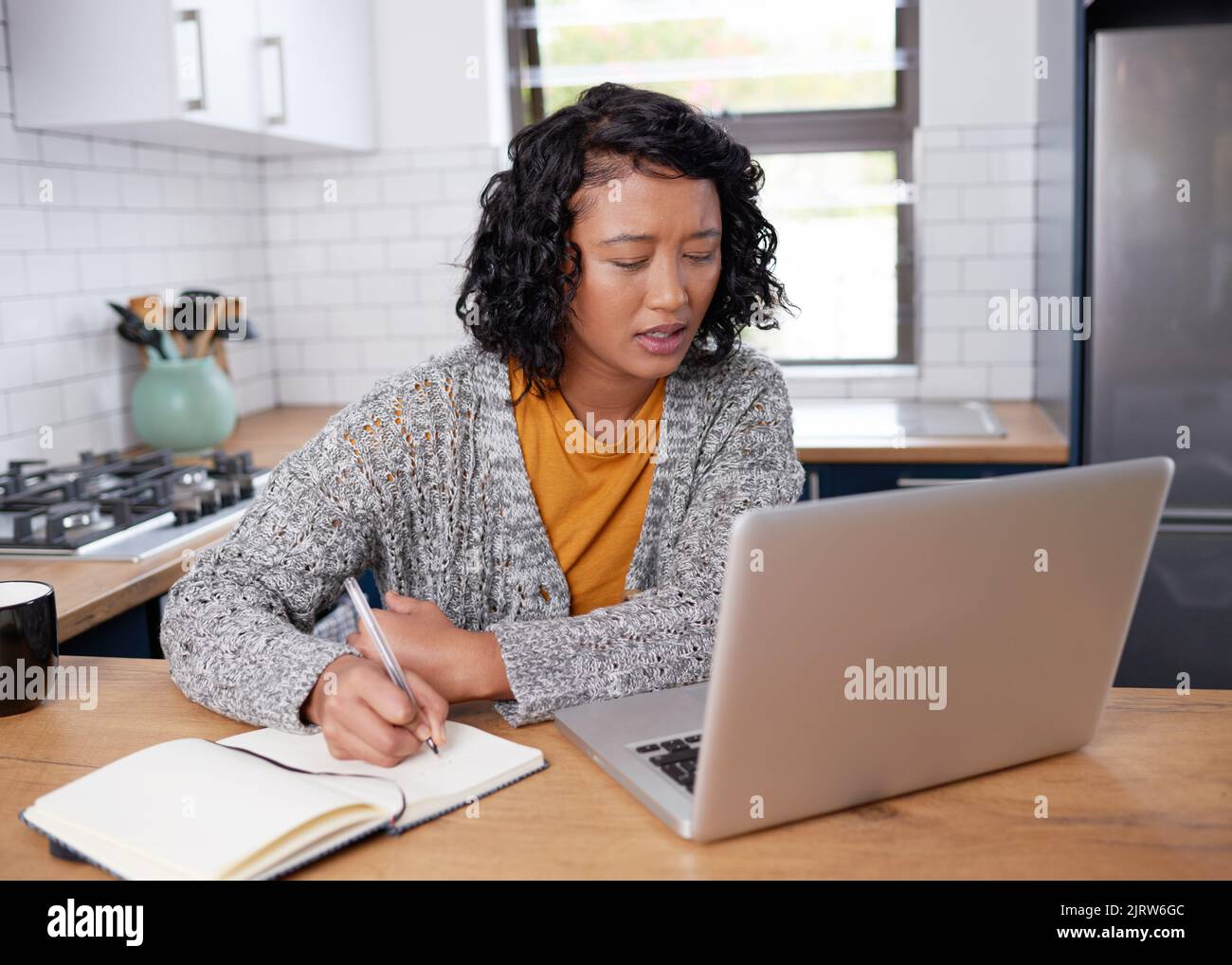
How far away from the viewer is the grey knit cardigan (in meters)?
1.16

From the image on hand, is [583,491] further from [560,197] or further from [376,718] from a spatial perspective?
[376,718]

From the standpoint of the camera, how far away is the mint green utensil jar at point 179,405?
2.64 meters

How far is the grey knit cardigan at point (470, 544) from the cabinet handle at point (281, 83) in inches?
57.2

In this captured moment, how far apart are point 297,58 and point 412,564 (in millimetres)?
1811

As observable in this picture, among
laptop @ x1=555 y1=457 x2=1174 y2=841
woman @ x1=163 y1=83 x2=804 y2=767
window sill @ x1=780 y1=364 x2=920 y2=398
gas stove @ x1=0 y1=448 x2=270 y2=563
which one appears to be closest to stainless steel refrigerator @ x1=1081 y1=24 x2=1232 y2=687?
window sill @ x1=780 y1=364 x2=920 y2=398

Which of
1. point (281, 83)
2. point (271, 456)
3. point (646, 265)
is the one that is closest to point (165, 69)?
point (281, 83)

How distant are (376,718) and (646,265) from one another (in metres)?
0.71

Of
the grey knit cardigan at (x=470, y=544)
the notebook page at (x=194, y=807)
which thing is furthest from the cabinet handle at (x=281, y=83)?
the notebook page at (x=194, y=807)

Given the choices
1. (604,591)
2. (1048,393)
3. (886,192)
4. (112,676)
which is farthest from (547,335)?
(886,192)

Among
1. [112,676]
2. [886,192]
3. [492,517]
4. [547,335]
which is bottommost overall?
[112,676]

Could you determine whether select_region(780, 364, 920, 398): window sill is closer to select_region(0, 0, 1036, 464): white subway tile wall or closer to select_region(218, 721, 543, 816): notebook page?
select_region(0, 0, 1036, 464): white subway tile wall

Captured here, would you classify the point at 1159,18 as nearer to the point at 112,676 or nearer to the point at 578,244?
the point at 578,244

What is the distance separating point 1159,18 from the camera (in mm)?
2453

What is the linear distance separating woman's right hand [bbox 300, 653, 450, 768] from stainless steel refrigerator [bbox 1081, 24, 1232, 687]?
1968 mm
